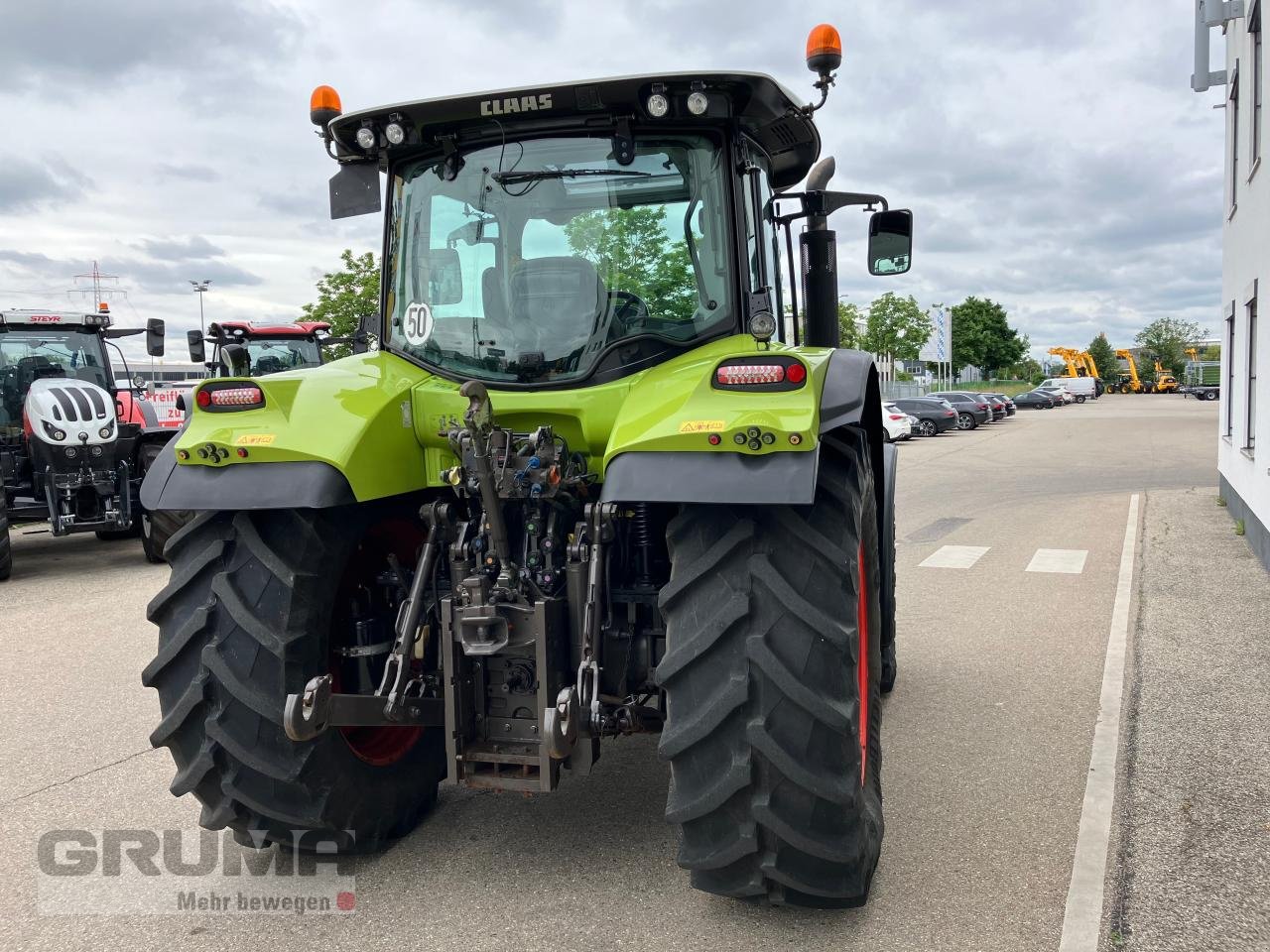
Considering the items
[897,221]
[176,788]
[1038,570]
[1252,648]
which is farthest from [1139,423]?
[176,788]

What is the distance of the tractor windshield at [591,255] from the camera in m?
3.64

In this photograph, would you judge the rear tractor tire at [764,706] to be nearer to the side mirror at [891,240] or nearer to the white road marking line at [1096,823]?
the white road marking line at [1096,823]

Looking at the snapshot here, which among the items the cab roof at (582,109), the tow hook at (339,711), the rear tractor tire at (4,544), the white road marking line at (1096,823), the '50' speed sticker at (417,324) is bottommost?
the white road marking line at (1096,823)

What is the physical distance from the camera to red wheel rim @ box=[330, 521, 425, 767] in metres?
3.68

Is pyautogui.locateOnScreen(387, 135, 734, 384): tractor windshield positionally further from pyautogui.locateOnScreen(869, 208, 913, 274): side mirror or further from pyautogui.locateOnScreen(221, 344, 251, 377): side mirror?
pyautogui.locateOnScreen(869, 208, 913, 274): side mirror

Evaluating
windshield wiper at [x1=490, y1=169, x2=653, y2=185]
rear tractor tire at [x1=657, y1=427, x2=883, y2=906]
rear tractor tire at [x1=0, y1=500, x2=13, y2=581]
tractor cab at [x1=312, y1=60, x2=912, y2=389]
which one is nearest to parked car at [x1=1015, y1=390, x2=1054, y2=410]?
rear tractor tire at [x1=0, y1=500, x2=13, y2=581]

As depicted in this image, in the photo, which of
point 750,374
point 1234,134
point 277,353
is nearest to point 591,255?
point 750,374

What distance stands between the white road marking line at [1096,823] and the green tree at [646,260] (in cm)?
233

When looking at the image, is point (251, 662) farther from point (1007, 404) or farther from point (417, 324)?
point (1007, 404)

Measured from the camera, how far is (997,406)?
149ft

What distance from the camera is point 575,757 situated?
3.29 meters

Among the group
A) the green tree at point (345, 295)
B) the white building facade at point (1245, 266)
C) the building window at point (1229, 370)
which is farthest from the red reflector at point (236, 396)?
the green tree at point (345, 295)

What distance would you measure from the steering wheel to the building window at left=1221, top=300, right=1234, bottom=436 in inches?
477

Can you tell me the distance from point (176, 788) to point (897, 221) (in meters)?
3.81
